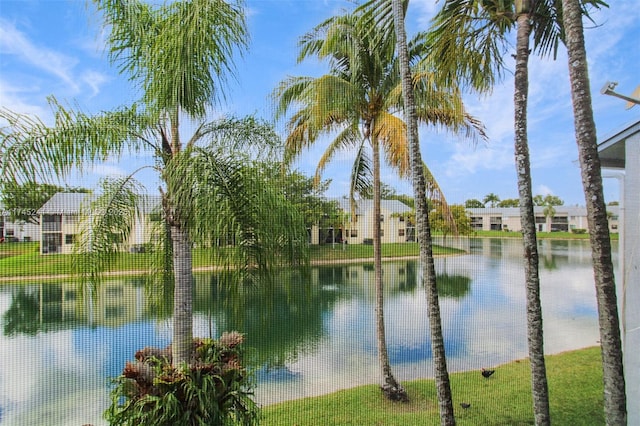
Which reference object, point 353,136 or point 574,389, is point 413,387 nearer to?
point 574,389

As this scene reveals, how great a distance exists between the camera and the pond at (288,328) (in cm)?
254

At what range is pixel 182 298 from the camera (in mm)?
1899

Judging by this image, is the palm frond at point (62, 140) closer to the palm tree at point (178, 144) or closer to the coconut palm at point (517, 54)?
A: the palm tree at point (178, 144)

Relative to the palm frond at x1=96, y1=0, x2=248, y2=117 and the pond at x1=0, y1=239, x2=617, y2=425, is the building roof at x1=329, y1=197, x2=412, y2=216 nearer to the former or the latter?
the pond at x1=0, y1=239, x2=617, y2=425

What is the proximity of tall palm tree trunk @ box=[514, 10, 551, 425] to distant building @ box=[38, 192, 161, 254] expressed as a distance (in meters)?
2.07

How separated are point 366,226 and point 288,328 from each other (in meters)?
1.22

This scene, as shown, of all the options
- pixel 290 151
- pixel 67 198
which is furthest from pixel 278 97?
pixel 67 198

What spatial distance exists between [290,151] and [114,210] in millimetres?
1221

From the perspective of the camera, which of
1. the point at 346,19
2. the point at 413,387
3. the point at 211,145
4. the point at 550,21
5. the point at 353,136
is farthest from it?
the point at 413,387

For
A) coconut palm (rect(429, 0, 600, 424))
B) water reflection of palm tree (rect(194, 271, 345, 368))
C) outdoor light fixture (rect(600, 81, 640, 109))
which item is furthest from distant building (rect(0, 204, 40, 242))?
outdoor light fixture (rect(600, 81, 640, 109))

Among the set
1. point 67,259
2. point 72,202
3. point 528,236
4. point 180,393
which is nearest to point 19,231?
point 67,259

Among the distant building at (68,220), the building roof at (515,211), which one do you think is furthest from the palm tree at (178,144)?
the building roof at (515,211)

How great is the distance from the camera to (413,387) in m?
3.33

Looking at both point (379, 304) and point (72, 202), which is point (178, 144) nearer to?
point (72, 202)
